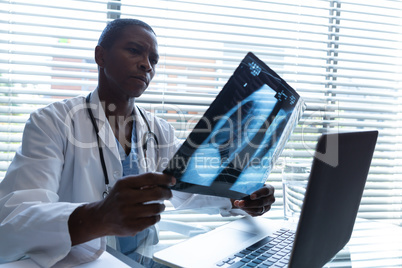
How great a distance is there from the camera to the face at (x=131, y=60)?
1.24 meters

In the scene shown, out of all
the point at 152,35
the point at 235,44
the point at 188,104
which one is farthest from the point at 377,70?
the point at 152,35

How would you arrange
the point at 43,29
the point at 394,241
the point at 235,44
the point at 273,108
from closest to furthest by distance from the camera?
the point at 273,108 < the point at 394,241 < the point at 43,29 < the point at 235,44

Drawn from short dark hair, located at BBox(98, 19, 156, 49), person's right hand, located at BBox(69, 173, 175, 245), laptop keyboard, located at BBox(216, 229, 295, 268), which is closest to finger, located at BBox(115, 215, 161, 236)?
person's right hand, located at BBox(69, 173, 175, 245)

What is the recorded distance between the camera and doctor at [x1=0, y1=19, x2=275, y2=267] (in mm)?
674

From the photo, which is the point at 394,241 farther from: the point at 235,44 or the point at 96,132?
the point at 235,44

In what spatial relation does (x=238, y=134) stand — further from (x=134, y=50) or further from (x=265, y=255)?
(x=134, y=50)

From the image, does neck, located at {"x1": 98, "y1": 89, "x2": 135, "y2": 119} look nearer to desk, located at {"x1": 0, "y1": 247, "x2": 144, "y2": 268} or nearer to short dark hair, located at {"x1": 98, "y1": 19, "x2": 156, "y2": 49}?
short dark hair, located at {"x1": 98, "y1": 19, "x2": 156, "y2": 49}

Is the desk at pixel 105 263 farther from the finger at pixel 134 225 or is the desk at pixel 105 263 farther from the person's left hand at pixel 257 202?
the person's left hand at pixel 257 202

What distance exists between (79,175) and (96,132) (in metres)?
0.16

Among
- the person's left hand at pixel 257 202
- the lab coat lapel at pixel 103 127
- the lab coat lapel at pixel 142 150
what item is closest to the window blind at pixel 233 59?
the person's left hand at pixel 257 202

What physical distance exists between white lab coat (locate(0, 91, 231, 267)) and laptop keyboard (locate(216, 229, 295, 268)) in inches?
11.0

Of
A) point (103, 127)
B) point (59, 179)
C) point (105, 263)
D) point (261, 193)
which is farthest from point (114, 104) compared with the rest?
point (105, 263)

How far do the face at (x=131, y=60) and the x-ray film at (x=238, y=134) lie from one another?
633 mm

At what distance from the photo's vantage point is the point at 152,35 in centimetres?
129
